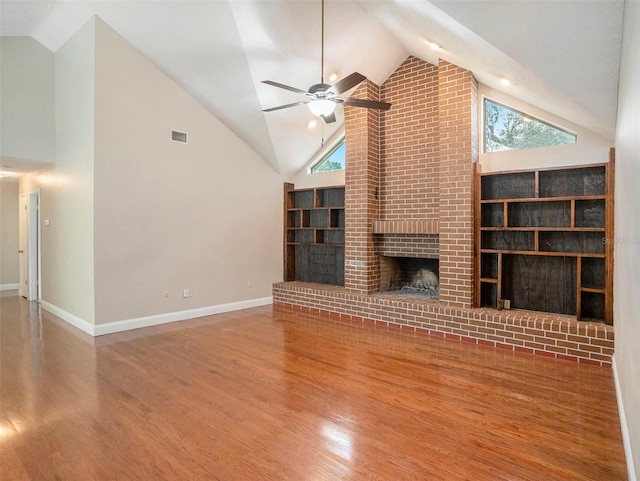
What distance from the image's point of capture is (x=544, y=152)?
14.2ft

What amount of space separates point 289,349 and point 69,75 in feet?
15.3

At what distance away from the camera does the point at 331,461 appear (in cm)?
206

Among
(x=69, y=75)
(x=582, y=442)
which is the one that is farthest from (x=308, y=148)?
(x=582, y=442)

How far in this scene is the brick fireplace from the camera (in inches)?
165

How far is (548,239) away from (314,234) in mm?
3532

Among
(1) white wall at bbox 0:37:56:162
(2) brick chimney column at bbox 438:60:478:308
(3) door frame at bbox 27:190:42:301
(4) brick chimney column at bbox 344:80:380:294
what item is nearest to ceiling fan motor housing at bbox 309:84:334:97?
(2) brick chimney column at bbox 438:60:478:308

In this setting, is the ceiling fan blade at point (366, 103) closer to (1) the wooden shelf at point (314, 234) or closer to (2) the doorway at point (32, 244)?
(1) the wooden shelf at point (314, 234)

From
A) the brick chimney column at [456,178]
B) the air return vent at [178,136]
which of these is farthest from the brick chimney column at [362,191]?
the air return vent at [178,136]

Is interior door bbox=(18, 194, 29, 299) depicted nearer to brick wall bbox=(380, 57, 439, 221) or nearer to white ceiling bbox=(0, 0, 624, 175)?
white ceiling bbox=(0, 0, 624, 175)

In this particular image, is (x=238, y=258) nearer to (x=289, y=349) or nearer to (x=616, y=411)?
(x=289, y=349)

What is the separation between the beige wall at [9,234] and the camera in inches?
318

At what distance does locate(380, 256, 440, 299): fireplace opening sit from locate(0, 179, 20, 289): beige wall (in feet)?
26.6

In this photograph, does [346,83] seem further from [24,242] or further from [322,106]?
[24,242]

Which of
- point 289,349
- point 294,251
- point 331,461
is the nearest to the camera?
point 331,461
